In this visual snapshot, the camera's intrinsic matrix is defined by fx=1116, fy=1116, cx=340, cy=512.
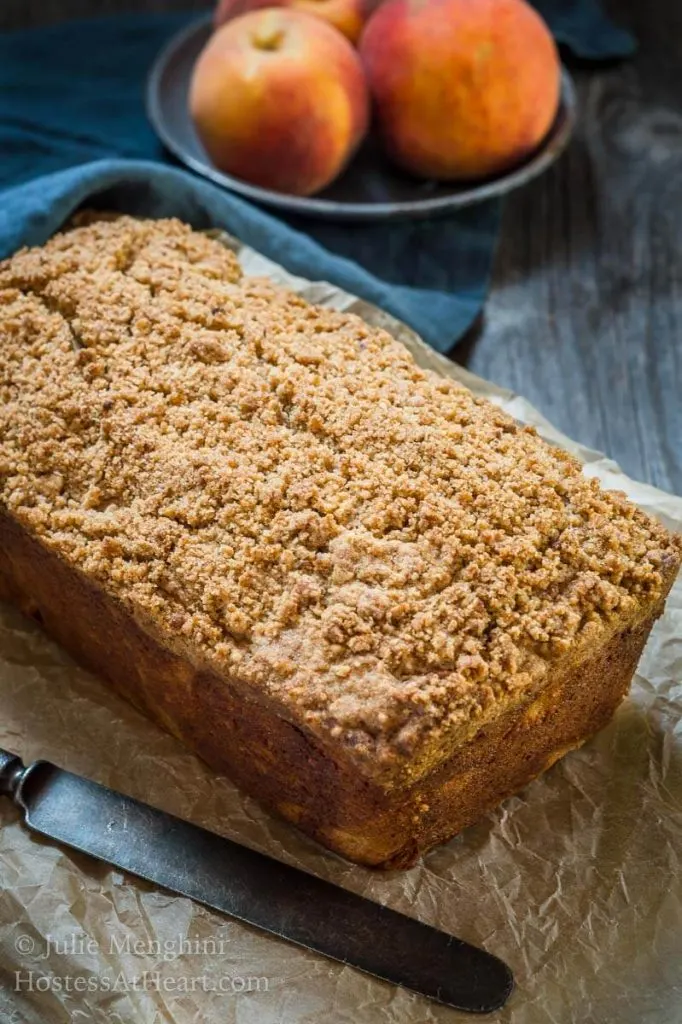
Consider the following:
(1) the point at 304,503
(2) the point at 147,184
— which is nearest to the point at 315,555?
(1) the point at 304,503

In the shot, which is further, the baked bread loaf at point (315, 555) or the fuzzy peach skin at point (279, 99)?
the fuzzy peach skin at point (279, 99)

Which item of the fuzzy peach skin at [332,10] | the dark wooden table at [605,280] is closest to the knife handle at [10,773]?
the dark wooden table at [605,280]

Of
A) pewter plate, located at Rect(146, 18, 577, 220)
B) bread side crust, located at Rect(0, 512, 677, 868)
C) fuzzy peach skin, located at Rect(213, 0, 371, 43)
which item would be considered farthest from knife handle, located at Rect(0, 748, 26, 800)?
fuzzy peach skin, located at Rect(213, 0, 371, 43)

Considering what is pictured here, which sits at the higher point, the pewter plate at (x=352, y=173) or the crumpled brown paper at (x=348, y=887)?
the pewter plate at (x=352, y=173)

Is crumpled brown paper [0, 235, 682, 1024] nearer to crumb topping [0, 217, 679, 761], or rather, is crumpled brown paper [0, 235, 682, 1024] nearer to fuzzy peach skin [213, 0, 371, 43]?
crumb topping [0, 217, 679, 761]

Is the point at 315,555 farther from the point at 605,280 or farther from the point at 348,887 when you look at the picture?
the point at 605,280

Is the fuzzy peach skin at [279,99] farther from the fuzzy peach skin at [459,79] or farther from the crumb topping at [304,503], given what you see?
the crumb topping at [304,503]

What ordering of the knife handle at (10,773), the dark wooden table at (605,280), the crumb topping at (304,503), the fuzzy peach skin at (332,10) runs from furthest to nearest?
1. the fuzzy peach skin at (332,10)
2. the dark wooden table at (605,280)
3. the knife handle at (10,773)
4. the crumb topping at (304,503)
